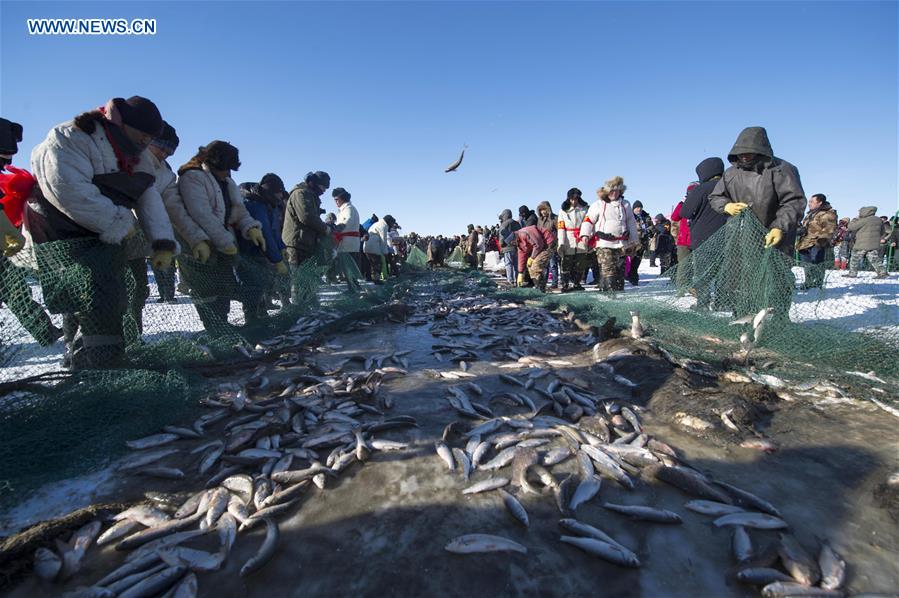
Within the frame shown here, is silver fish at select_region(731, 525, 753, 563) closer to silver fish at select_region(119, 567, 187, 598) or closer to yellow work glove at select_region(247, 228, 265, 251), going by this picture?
silver fish at select_region(119, 567, 187, 598)

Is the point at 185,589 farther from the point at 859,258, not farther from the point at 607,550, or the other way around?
the point at 859,258

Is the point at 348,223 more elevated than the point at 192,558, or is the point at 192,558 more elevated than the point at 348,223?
the point at 348,223

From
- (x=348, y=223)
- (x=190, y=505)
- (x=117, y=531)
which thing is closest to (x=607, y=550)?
(x=190, y=505)

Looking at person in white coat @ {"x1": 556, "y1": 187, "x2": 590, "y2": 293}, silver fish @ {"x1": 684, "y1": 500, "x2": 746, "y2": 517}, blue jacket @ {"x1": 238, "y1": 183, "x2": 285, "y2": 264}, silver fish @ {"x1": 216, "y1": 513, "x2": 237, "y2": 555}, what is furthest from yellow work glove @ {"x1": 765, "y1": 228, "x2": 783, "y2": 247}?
blue jacket @ {"x1": 238, "y1": 183, "x2": 285, "y2": 264}

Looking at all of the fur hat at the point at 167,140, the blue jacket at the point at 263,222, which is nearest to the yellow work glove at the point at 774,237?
the blue jacket at the point at 263,222

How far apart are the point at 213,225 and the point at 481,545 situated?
5.72 meters

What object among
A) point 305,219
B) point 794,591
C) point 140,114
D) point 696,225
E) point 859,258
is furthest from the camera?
point 859,258

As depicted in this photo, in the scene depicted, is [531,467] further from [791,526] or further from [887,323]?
[887,323]

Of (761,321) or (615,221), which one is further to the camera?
(615,221)

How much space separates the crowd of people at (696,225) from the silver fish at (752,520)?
4.49m

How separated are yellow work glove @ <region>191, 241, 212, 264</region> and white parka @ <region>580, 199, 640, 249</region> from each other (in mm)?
8167

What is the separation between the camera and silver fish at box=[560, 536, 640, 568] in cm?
201

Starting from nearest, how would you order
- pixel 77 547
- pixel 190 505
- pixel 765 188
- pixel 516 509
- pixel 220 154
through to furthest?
pixel 77 547
pixel 516 509
pixel 190 505
pixel 765 188
pixel 220 154

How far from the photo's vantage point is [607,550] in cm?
206
